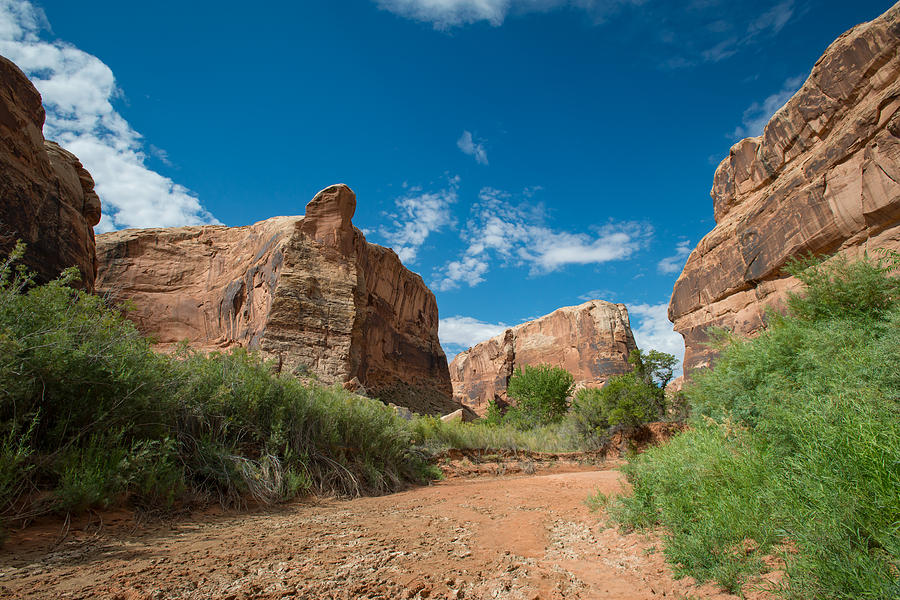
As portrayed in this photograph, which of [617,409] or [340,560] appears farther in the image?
[617,409]

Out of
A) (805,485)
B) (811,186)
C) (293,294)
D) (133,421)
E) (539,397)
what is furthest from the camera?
(539,397)

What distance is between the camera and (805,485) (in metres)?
2.13

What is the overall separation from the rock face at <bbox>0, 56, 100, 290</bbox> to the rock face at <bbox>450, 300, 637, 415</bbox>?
149 ft

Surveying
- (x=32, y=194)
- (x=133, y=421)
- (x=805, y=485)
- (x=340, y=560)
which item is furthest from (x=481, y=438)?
(x=32, y=194)

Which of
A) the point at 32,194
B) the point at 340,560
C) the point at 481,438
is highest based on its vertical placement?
the point at 32,194

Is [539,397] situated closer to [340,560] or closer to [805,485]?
[340,560]

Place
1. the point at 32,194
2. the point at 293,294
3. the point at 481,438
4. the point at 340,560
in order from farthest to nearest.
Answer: the point at 293,294 < the point at 481,438 < the point at 32,194 < the point at 340,560

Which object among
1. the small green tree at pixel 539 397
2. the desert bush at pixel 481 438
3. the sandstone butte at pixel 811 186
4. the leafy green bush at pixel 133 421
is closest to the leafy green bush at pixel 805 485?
the leafy green bush at pixel 133 421

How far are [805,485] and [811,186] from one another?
77.5 ft

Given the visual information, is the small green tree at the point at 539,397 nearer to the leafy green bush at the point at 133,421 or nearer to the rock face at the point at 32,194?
the leafy green bush at the point at 133,421

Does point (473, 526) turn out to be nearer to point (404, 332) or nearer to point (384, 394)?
point (384, 394)

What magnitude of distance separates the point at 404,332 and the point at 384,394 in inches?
286

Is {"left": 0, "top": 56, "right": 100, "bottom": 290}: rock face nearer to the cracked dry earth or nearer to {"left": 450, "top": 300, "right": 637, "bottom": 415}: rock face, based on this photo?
the cracked dry earth

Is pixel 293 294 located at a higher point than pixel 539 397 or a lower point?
higher
